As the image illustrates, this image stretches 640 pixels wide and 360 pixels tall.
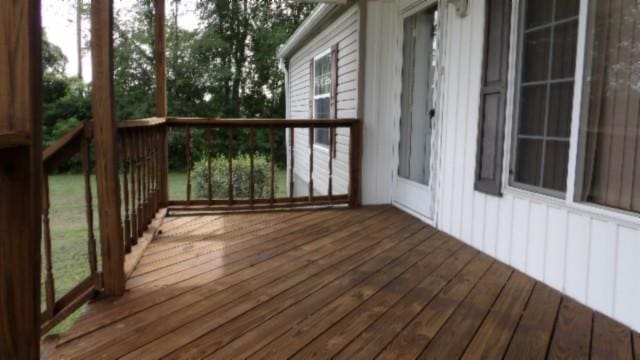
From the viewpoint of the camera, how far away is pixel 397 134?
5062 millimetres

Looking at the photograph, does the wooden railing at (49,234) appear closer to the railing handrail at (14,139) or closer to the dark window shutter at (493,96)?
the railing handrail at (14,139)

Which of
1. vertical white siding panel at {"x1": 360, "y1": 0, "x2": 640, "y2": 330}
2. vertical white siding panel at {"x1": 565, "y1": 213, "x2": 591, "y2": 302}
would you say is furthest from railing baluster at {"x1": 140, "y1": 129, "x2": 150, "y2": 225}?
vertical white siding panel at {"x1": 565, "y1": 213, "x2": 591, "y2": 302}

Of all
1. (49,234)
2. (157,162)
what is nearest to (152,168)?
(157,162)

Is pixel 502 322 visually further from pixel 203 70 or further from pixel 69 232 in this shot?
pixel 203 70

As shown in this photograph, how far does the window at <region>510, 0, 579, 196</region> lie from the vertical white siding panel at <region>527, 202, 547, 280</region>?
0.14 metres

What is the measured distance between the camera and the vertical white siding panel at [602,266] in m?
2.38

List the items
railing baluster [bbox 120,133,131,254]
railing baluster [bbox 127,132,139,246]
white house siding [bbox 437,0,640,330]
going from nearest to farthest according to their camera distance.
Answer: white house siding [bbox 437,0,640,330] < railing baluster [bbox 120,133,131,254] < railing baluster [bbox 127,132,139,246]

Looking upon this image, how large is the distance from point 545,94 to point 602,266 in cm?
107

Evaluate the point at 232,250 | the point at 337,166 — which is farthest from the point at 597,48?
the point at 337,166

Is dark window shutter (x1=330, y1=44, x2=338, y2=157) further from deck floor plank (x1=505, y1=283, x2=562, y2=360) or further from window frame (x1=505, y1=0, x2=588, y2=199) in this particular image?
deck floor plank (x1=505, y1=283, x2=562, y2=360)

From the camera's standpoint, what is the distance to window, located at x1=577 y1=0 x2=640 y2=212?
2279 millimetres

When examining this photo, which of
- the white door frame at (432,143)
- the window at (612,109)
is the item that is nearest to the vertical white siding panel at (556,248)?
the window at (612,109)

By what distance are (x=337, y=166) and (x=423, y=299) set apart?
4.24 metres

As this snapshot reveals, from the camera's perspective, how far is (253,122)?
4812 mm
